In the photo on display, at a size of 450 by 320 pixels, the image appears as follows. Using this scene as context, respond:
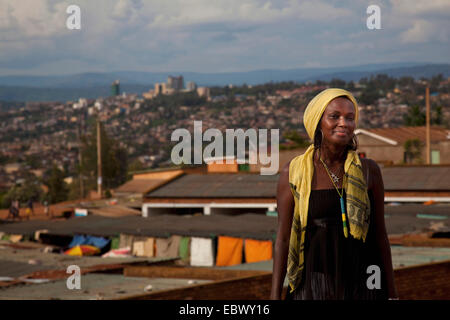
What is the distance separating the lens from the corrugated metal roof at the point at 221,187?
33.5 meters

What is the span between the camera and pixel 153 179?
179 ft

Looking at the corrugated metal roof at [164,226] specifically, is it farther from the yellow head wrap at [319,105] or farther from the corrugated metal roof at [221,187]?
the yellow head wrap at [319,105]

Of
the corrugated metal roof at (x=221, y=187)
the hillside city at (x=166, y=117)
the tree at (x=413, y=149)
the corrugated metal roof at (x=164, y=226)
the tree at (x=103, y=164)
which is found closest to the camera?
the corrugated metal roof at (x=164, y=226)

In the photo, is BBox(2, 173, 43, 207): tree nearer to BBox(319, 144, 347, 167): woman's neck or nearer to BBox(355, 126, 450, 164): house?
BBox(355, 126, 450, 164): house

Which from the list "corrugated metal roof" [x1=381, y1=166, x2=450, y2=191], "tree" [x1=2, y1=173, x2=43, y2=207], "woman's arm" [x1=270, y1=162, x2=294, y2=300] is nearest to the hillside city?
"tree" [x1=2, y1=173, x2=43, y2=207]

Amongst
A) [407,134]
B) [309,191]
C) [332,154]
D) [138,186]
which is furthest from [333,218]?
[407,134]

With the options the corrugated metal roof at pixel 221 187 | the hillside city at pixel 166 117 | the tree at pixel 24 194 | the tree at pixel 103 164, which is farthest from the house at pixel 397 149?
the hillside city at pixel 166 117

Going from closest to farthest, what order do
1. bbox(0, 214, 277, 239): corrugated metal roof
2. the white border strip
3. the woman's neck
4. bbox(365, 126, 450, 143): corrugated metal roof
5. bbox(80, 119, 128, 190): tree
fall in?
the woman's neck, bbox(0, 214, 277, 239): corrugated metal roof, the white border strip, bbox(365, 126, 450, 143): corrugated metal roof, bbox(80, 119, 128, 190): tree

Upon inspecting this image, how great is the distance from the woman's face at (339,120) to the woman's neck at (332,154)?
7cm

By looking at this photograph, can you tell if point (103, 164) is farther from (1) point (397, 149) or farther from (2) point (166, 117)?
(2) point (166, 117)

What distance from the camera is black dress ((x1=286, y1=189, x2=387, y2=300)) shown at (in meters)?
3.31

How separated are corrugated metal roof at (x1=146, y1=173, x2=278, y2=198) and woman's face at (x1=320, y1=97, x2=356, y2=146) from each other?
29059 millimetres

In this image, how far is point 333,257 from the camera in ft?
10.9

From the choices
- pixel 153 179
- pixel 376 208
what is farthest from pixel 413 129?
pixel 376 208
